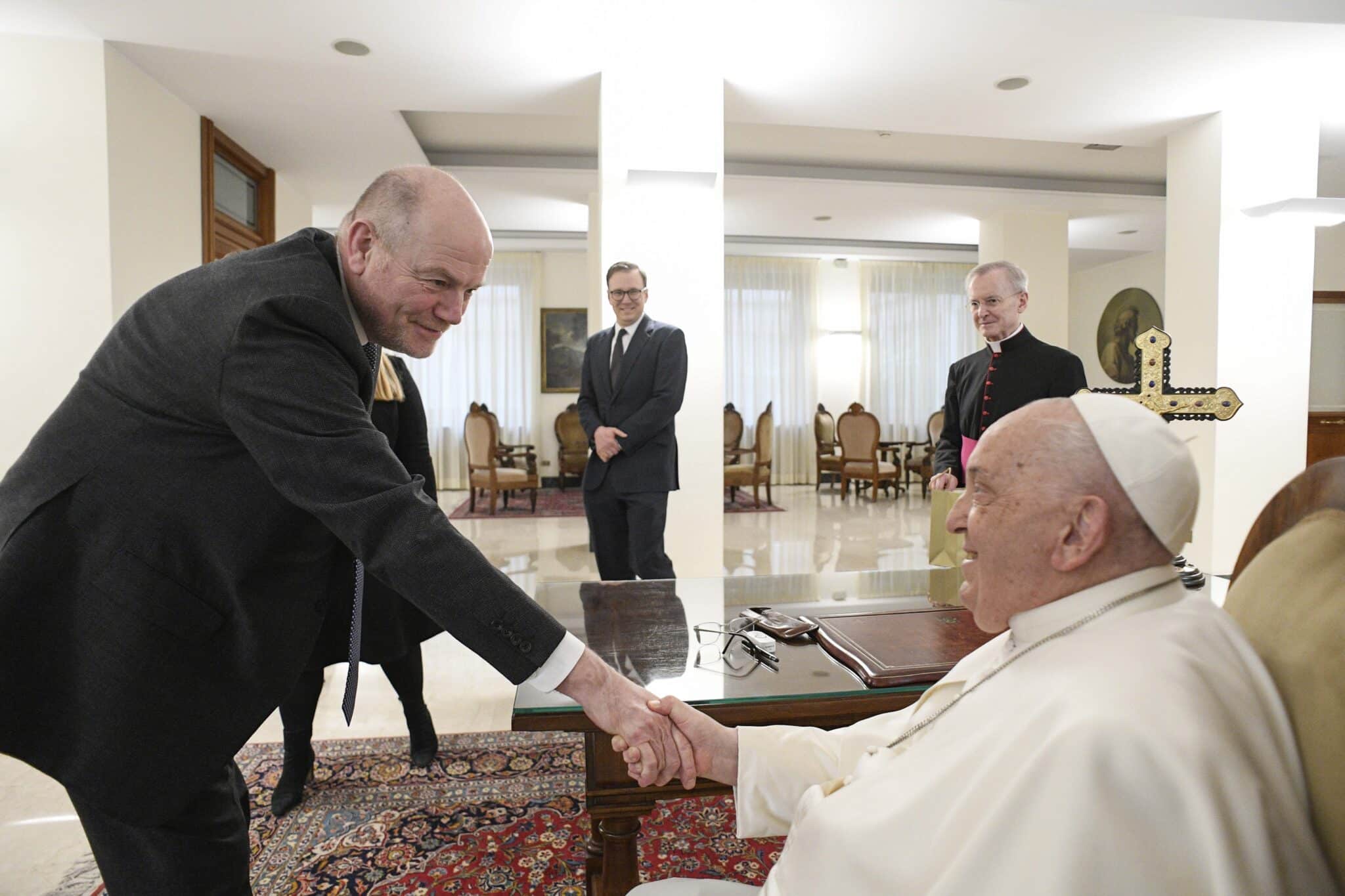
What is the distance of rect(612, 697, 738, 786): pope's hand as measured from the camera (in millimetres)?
1350

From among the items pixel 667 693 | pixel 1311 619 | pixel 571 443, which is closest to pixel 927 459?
pixel 571 443

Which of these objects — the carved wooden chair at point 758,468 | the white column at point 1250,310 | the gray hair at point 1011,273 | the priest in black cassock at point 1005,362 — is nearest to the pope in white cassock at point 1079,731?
the priest in black cassock at point 1005,362

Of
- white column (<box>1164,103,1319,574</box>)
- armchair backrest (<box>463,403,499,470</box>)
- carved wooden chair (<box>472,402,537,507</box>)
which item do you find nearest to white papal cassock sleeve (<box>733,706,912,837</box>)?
white column (<box>1164,103,1319,574</box>)

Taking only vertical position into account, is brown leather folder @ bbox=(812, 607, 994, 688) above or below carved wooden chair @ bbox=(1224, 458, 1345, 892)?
below

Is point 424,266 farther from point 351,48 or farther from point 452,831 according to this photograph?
point 351,48

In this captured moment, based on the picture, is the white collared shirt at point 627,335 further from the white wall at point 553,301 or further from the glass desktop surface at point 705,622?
the white wall at point 553,301

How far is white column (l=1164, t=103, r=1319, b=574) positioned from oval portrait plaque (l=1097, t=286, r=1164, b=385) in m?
6.19

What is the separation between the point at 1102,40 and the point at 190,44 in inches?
207

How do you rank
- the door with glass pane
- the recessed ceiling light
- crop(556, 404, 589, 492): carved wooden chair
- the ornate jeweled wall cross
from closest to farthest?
the ornate jeweled wall cross < the recessed ceiling light < the door with glass pane < crop(556, 404, 589, 492): carved wooden chair

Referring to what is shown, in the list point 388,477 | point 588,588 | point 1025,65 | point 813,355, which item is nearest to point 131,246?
point 588,588

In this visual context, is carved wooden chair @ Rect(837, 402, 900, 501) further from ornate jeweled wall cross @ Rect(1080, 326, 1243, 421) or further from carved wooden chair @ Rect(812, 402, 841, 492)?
ornate jeweled wall cross @ Rect(1080, 326, 1243, 421)

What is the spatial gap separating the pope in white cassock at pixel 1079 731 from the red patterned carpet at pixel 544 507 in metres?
7.64

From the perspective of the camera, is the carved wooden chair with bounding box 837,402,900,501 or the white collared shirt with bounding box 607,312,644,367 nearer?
the white collared shirt with bounding box 607,312,644,367

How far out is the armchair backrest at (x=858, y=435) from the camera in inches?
435
